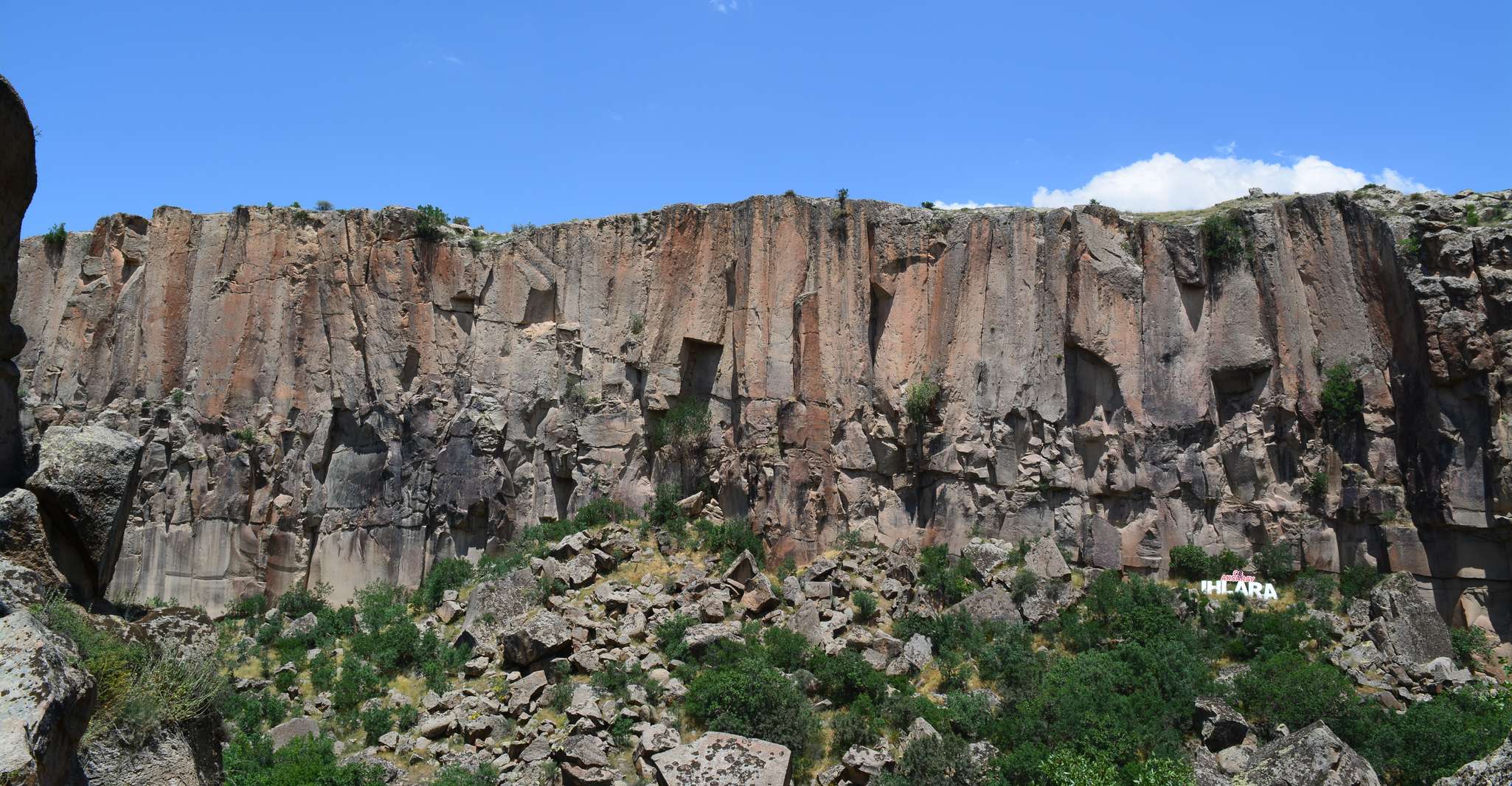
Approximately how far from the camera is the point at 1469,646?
25.5 metres

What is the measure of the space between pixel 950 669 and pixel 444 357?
15366 millimetres

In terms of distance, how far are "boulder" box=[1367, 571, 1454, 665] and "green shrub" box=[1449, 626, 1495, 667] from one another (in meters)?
0.24

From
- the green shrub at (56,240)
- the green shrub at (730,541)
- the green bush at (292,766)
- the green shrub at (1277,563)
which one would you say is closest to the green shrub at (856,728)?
the green shrub at (730,541)

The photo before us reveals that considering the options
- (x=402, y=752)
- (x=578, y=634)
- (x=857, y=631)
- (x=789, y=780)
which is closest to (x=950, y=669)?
(x=857, y=631)

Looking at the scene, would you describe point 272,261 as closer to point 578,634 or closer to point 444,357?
point 444,357

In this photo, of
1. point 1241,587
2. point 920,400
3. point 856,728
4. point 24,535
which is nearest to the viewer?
point 24,535

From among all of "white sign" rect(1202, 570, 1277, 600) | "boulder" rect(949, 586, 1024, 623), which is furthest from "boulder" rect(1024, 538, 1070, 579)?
"white sign" rect(1202, 570, 1277, 600)

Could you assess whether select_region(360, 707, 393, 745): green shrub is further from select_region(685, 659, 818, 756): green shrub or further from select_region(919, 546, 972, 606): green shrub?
select_region(919, 546, 972, 606): green shrub

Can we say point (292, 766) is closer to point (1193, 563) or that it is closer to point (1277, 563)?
point (1193, 563)

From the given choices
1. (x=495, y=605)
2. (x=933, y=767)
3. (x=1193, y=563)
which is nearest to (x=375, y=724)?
(x=495, y=605)

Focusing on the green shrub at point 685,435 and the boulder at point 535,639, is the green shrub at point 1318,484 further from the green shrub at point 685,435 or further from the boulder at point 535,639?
the boulder at point 535,639

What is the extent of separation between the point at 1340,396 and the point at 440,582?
872 inches

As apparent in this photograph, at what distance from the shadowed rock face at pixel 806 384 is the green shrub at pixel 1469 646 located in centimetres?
126

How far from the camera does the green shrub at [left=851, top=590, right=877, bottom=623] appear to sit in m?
25.7
